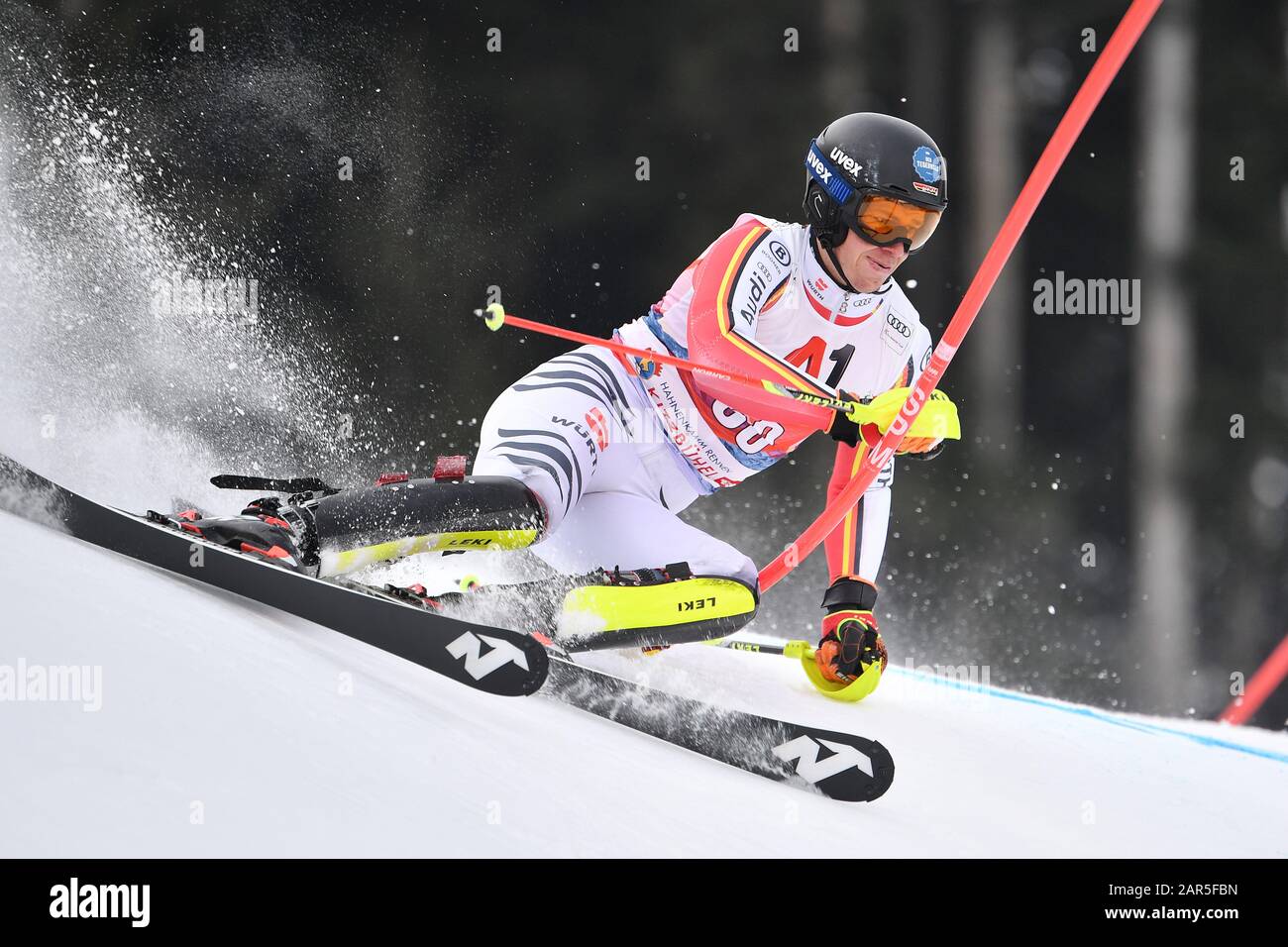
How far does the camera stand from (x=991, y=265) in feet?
8.48

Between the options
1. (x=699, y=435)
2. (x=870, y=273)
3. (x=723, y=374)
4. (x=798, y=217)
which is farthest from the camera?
(x=798, y=217)

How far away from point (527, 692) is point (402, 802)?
592mm

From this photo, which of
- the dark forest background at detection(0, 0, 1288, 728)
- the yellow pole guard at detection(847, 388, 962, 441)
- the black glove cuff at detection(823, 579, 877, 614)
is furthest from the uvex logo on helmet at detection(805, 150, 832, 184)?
the dark forest background at detection(0, 0, 1288, 728)

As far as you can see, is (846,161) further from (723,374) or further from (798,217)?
(798,217)

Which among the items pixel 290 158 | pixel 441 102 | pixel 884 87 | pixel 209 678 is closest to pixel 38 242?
pixel 290 158

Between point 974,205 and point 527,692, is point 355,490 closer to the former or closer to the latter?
point 527,692

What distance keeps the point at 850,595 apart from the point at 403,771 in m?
1.66

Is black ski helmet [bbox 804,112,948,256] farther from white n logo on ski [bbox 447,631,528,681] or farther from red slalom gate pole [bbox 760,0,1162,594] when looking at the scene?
white n logo on ski [bbox 447,631,528,681]

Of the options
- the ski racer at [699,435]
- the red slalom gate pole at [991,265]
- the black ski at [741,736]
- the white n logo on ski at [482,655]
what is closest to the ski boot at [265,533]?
the ski racer at [699,435]

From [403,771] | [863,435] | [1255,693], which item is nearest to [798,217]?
[1255,693]

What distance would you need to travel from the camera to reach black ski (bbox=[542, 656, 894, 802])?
7.70 ft

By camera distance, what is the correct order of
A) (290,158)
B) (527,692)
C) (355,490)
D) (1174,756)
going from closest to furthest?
(527,692) → (355,490) → (1174,756) → (290,158)

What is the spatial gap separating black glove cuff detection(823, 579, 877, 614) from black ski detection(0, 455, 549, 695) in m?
1.15

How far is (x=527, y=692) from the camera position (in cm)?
237
